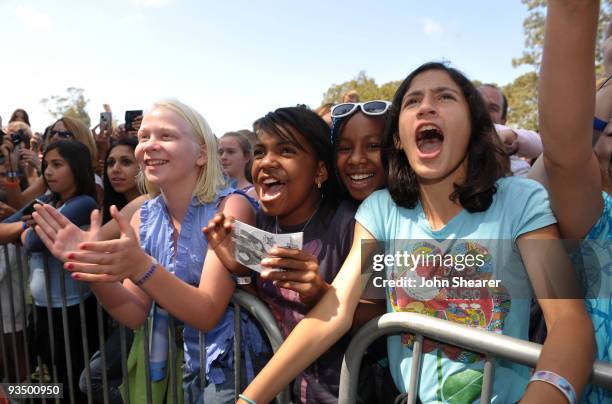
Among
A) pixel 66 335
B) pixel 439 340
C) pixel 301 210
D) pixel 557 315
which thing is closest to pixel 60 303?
pixel 66 335

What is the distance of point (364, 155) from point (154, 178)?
1096 mm

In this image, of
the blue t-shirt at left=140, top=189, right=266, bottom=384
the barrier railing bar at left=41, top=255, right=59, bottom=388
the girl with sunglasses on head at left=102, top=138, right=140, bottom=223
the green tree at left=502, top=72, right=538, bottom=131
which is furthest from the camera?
the green tree at left=502, top=72, right=538, bottom=131

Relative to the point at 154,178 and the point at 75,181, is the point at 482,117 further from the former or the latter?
the point at 75,181

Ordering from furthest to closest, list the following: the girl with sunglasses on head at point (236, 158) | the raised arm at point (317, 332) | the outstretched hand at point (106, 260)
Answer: the girl with sunglasses on head at point (236, 158)
the outstretched hand at point (106, 260)
the raised arm at point (317, 332)

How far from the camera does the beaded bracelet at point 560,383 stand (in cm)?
127

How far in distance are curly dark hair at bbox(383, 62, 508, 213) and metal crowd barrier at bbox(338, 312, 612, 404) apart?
0.46 m

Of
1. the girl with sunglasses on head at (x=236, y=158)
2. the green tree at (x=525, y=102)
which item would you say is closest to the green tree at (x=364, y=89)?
the green tree at (x=525, y=102)

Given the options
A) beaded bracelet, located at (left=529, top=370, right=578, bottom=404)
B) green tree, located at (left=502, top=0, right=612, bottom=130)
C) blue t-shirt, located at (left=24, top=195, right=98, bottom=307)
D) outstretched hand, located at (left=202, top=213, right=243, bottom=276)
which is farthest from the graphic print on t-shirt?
green tree, located at (left=502, top=0, right=612, bottom=130)

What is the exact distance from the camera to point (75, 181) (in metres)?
3.61

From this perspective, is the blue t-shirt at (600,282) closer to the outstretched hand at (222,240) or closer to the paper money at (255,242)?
the paper money at (255,242)

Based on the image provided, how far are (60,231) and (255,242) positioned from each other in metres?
0.92

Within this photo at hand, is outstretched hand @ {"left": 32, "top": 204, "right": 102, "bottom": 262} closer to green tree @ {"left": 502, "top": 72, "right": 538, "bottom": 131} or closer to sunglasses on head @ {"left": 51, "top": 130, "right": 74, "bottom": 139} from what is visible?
sunglasses on head @ {"left": 51, "top": 130, "right": 74, "bottom": 139}

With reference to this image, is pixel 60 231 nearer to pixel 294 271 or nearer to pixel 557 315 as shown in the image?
pixel 294 271

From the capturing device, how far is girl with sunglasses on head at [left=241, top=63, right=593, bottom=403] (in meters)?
1.45
